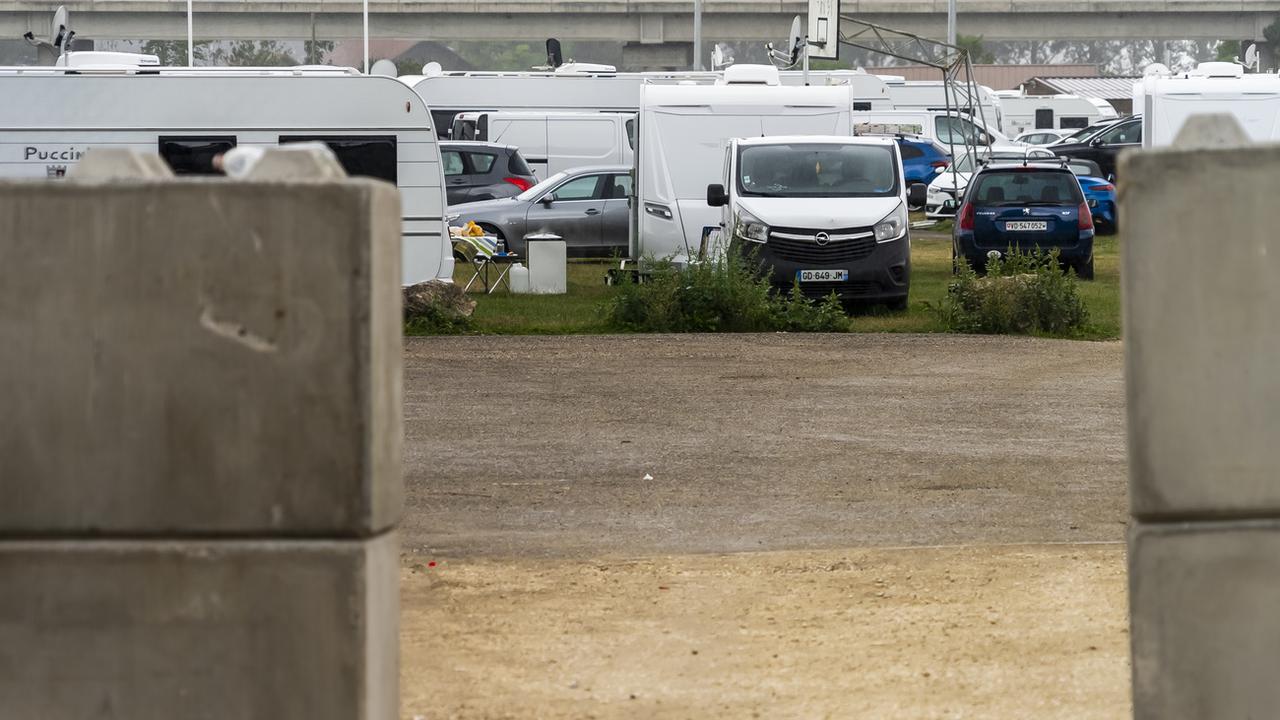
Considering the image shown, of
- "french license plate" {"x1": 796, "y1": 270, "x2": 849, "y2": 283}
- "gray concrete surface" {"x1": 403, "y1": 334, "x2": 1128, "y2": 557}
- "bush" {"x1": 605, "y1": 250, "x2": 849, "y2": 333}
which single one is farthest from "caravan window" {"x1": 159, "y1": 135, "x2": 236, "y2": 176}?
"french license plate" {"x1": 796, "y1": 270, "x2": 849, "y2": 283}

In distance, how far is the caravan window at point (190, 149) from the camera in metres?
19.3

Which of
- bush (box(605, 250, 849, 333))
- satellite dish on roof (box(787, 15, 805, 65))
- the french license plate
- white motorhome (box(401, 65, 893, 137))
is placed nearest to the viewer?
bush (box(605, 250, 849, 333))

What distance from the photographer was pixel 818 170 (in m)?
19.6

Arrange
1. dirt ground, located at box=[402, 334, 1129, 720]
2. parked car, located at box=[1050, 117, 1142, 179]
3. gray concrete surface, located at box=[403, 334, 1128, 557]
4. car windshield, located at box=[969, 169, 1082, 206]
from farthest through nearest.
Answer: parked car, located at box=[1050, 117, 1142, 179]
car windshield, located at box=[969, 169, 1082, 206]
gray concrete surface, located at box=[403, 334, 1128, 557]
dirt ground, located at box=[402, 334, 1129, 720]

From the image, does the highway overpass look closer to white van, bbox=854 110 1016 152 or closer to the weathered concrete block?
white van, bbox=854 110 1016 152

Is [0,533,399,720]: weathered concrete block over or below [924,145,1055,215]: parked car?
below

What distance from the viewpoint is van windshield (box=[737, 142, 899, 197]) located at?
19.5 m

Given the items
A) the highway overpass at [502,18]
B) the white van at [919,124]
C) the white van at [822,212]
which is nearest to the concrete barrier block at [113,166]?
the white van at [822,212]

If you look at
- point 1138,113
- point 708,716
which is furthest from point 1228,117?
point 1138,113

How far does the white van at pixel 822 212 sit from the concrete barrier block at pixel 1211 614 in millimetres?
14530

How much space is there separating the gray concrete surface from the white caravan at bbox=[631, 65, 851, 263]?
4586 millimetres

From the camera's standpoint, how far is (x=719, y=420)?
11758 mm

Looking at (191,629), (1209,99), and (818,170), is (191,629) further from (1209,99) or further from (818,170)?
(1209,99)

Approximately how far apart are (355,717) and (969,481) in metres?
5.70
